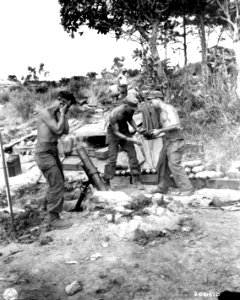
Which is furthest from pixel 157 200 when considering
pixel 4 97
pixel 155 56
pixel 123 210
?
pixel 4 97

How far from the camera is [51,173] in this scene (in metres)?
6.09

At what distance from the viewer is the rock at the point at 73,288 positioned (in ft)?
14.3

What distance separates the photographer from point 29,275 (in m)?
4.85

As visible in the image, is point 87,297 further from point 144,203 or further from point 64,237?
point 144,203

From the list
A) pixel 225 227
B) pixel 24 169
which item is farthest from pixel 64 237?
pixel 24 169

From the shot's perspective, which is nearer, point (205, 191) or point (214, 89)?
point (205, 191)

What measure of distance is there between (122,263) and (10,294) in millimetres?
1311

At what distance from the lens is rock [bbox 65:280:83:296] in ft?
14.3

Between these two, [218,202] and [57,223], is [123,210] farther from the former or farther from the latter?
[218,202]

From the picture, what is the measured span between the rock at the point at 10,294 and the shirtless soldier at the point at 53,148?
69.1 inches

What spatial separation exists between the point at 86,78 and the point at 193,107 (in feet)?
27.6

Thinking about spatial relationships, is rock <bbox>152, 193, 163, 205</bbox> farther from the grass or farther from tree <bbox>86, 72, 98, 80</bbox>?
tree <bbox>86, 72, 98, 80</bbox>

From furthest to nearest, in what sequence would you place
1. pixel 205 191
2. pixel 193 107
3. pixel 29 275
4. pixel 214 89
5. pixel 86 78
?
pixel 86 78 → pixel 193 107 → pixel 214 89 → pixel 205 191 → pixel 29 275

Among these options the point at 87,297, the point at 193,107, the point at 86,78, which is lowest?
the point at 87,297
